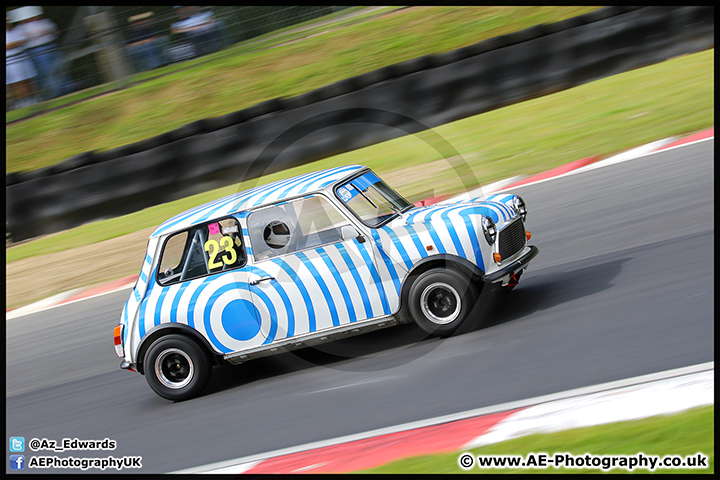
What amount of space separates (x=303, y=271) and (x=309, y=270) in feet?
0.17

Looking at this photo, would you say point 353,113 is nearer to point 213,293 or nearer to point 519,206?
point 519,206

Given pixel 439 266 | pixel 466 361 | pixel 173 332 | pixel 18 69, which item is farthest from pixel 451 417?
pixel 18 69

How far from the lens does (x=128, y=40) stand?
58.5 ft

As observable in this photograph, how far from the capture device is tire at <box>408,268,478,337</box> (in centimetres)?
549

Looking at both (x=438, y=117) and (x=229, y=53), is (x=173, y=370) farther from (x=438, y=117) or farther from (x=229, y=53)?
(x=229, y=53)

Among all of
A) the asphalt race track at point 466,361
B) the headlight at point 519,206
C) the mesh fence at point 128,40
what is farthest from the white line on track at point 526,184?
the mesh fence at point 128,40

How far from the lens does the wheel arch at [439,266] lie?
5.49m

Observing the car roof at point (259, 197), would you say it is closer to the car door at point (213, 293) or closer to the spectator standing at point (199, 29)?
the car door at point (213, 293)

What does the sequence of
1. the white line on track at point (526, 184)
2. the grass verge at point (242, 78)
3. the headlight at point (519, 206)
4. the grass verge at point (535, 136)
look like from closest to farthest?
1. the headlight at point (519, 206)
2. the white line on track at point (526, 184)
3. the grass verge at point (535, 136)
4. the grass verge at point (242, 78)

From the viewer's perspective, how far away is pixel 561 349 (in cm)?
519

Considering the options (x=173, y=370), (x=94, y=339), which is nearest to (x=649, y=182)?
(x=173, y=370)

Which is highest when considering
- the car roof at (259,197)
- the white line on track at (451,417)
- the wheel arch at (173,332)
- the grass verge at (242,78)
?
the grass verge at (242,78)

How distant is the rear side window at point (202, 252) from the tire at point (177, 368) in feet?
1.83

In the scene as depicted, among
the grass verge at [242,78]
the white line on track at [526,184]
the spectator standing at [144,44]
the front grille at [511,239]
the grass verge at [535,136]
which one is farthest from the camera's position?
the spectator standing at [144,44]
